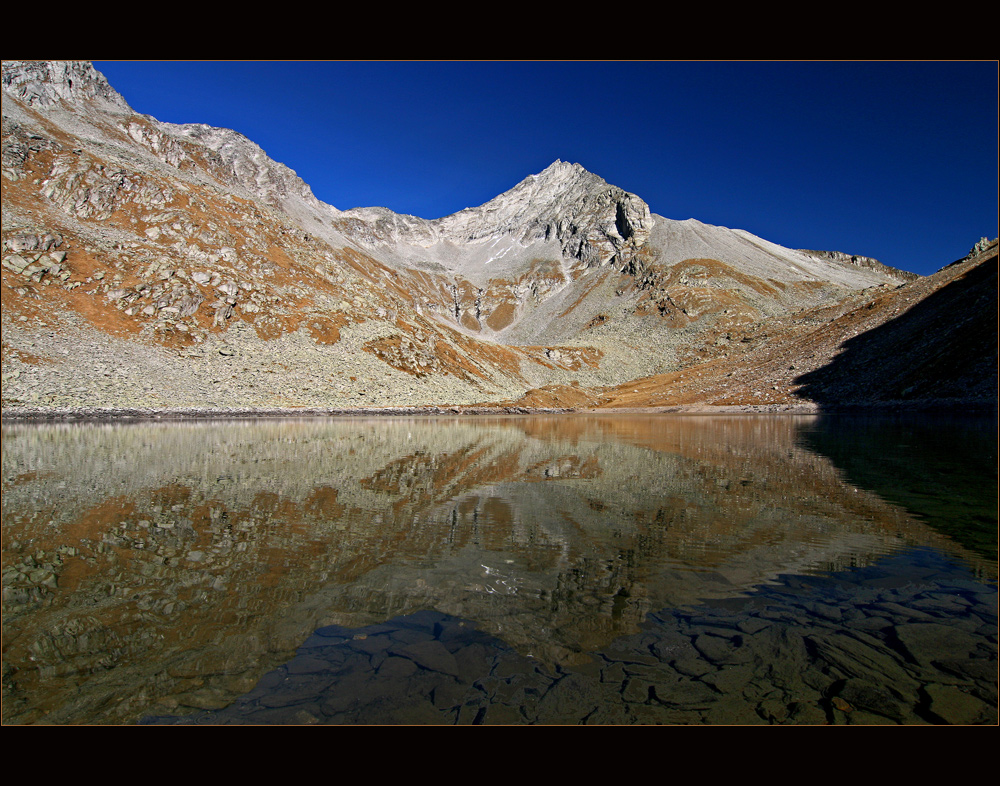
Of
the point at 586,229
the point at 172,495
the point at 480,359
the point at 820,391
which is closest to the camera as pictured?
the point at 172,495

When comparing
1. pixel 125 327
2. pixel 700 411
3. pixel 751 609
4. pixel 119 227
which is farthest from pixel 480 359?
pixel 751 609

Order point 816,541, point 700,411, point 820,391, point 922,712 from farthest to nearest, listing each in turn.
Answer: point 700,411 → point 820,391 → point 816,541 → point 922,712

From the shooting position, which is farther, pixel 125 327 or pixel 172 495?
pixel 125 327

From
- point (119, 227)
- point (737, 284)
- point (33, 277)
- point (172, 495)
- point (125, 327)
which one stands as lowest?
point (172, 495)

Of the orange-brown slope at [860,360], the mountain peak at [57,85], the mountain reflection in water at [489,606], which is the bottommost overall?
the mountain reflection in water at [489,606]

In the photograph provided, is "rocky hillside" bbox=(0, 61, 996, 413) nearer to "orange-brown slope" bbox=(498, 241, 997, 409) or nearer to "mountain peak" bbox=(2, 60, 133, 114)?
"mountain peak" bbox=(2, 60, 133, 114)

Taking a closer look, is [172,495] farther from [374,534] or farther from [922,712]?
[922,712]

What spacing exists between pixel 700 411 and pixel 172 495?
67924 mm

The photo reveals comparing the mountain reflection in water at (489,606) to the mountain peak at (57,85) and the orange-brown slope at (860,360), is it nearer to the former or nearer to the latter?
the orange-brown slope at (860,360)

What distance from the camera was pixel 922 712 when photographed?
16.8 ft

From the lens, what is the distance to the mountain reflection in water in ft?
18.0

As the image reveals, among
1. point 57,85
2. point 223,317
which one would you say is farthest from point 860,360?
point 57,85

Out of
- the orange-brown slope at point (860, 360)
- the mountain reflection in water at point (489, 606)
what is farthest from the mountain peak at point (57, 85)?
the mountain reflection in water at point (489, 606)

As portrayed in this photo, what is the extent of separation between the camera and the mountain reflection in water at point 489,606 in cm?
547
